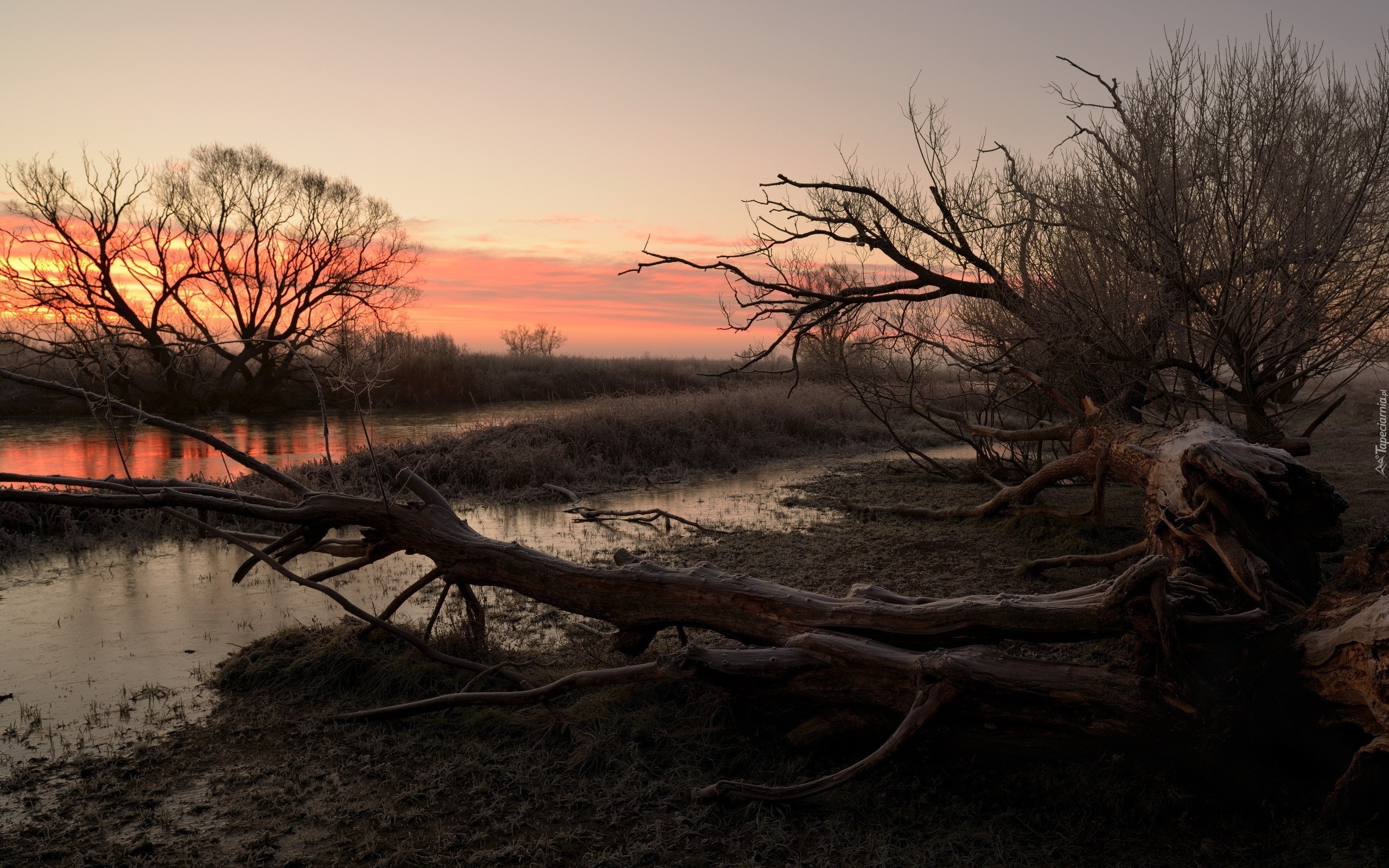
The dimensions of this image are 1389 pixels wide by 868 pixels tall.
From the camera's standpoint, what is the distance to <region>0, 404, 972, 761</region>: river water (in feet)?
15.3

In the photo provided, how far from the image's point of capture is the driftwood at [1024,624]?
3098 mm

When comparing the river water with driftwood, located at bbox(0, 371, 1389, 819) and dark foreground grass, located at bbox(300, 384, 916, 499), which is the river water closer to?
dark foreground grass, located at bbox(300, 384, 916, 499)

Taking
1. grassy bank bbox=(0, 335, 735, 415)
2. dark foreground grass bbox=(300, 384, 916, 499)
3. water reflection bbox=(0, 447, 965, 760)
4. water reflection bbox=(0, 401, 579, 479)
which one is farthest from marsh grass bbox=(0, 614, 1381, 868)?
grassy bank bbox=(0, 335, 735, 415)

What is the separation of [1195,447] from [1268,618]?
5.68 ft

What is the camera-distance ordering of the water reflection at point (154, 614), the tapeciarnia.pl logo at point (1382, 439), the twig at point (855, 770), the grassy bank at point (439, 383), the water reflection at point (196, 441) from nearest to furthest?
the twig at point (855, 770) → the water reflection at point (154, 614) → the tapeciarnia.pl logo at point (1382, 439) → the water reflection at point (196, 441) → the grassy bank at point (439, 383)

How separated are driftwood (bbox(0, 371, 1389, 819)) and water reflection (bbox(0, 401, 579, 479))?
7.91 metres

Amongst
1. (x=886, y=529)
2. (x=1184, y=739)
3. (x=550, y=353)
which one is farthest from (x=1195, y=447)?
(x=550, y=353)

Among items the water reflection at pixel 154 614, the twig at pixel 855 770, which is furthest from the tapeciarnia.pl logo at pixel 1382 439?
the twig at pixel 855 770

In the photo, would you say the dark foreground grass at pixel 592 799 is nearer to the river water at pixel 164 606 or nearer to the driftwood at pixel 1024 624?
the driftwood at pixel 1024 624

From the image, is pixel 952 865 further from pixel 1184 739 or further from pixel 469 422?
pixel 469 422

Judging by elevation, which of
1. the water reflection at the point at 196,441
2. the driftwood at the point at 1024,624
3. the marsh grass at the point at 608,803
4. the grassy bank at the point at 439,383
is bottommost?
the marsh grass at the point at 608,803

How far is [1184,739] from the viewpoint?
314 cm

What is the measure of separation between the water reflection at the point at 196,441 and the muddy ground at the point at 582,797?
8.59m

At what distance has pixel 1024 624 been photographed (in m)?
3.56
